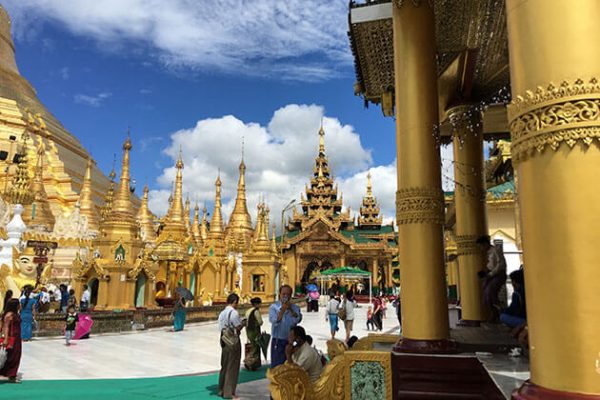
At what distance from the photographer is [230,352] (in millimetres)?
6785

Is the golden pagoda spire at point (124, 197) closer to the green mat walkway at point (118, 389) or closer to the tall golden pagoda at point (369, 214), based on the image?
the green mat walkway at point (118, 389)

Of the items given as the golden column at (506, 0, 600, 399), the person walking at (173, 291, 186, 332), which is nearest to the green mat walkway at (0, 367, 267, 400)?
the golden column at (506, 0, 600, 399)

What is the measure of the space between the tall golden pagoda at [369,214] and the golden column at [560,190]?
5047 centimetres

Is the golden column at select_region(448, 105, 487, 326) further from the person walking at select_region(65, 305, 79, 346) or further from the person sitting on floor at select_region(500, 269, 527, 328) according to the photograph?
the person walking at select_region(65, 305, 79, 346)

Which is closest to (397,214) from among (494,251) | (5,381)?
(494,251)

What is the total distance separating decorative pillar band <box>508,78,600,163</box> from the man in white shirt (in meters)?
3.19

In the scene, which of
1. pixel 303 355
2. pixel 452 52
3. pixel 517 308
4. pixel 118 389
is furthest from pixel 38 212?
pixel 517 308

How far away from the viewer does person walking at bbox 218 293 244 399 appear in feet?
21.6

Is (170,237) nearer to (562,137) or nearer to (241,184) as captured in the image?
(241,184)

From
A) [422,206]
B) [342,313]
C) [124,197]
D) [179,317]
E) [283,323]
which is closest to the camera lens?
[422,206]

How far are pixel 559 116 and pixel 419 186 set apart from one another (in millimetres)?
2830

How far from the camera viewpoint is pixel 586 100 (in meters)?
2.11

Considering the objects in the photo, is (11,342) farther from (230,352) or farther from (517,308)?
(517,308)

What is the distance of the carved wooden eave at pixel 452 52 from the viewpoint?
643 centimetres
